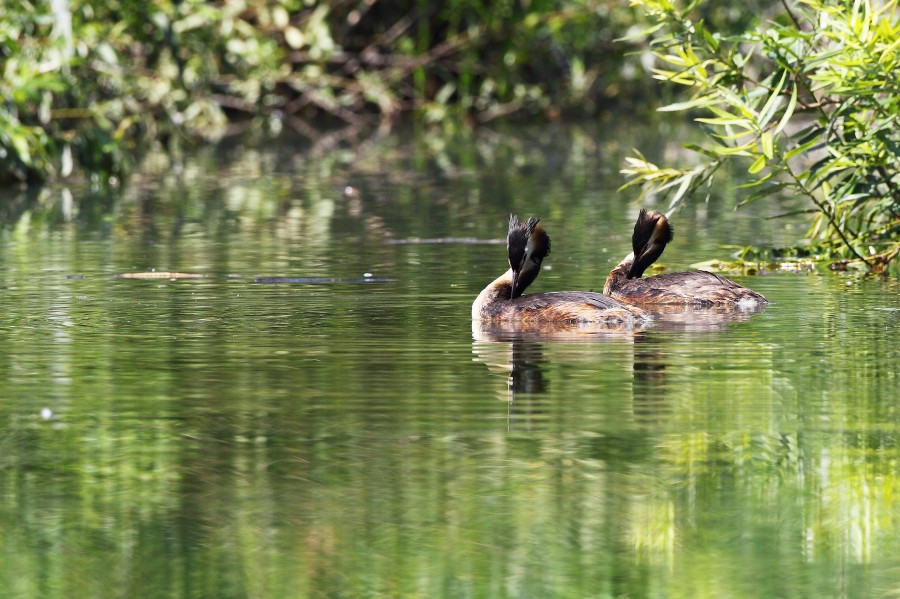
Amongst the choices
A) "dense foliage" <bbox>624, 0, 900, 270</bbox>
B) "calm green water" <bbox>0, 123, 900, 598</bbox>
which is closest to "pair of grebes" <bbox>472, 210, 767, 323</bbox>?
"calm green water" <bbox>0, 123, 900, 598</bbox>

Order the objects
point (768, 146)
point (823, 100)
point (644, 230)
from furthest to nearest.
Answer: point (644, 230), point (823, 100), point (768, 146)

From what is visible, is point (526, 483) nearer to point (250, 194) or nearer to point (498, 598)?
point (498, 598)

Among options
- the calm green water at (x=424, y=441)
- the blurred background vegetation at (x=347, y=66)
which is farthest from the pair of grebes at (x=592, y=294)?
the blurred background vegetation at (x=347, y=66)

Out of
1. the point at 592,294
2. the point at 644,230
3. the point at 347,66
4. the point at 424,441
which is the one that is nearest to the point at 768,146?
the point at 592,294

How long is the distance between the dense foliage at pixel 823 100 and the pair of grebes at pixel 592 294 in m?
0.68

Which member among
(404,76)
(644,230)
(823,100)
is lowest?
(644,230)

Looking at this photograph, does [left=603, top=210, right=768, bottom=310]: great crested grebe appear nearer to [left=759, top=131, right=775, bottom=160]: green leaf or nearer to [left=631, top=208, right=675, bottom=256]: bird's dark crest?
[left=631, top=208, right=675, bottom=256]: bird's dark crest

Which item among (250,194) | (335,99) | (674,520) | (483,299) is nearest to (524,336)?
(483,299)

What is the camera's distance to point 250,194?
21469 millimetres

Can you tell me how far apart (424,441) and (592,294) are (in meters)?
3.61

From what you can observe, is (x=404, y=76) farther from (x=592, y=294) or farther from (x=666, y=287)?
(x=592, y=294)

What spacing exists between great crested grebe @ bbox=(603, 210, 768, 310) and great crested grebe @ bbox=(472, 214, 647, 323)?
513 mm

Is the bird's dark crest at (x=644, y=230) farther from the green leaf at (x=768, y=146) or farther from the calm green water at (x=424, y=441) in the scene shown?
the green leaf at (x=768, y=146)

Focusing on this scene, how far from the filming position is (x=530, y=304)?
1051cm
